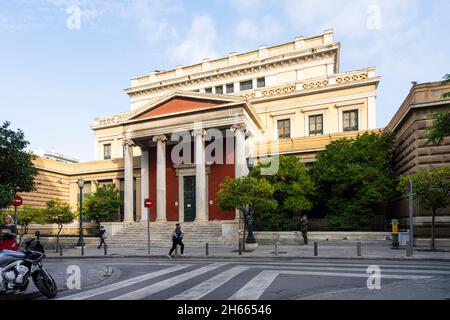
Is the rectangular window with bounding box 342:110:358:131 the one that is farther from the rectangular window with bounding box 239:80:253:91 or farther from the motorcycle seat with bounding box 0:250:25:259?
the motorcycle seat with bounding box 0:250:25:259

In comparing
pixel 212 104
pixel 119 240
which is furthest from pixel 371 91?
pixel 119 240

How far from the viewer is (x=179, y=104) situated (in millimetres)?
31516

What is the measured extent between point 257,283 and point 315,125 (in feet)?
94.9

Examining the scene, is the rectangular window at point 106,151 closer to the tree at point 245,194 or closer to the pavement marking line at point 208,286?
the tree at point 245,194

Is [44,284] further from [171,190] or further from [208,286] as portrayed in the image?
[171,190]

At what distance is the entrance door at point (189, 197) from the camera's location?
33.2 m

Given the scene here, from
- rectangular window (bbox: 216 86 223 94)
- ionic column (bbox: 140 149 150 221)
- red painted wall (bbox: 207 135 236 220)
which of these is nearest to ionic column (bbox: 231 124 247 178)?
red painted wall (bbox: 207 135 236 220)

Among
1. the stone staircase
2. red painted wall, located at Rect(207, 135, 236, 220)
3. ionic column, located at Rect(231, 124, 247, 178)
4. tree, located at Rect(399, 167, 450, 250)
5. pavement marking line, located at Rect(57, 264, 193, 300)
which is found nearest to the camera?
pavement marking line, located at Rect(57, 264, 193, 300)

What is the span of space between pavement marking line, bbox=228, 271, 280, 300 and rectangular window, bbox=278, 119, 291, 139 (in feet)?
88.6

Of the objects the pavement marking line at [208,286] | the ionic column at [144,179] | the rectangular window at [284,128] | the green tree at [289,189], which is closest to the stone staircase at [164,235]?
the ionic column at [144,179]

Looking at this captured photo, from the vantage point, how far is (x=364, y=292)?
8609 millimetres

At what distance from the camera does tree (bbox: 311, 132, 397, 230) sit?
82.2ft
